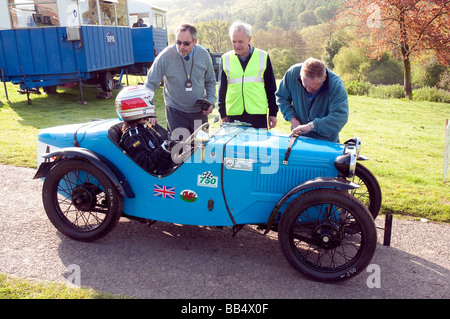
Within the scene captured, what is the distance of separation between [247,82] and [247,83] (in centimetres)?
1

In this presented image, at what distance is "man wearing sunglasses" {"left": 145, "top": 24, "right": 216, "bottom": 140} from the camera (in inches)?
181

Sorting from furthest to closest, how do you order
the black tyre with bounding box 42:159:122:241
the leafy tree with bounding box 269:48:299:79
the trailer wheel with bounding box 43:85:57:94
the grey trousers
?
1. the leafy tree with bounding box 269:48:299:79
2. the trailer wheel with bounding box 43:85:57:94
3. the grey trousers
4. the black tyre with bounding box 42:159:122:241

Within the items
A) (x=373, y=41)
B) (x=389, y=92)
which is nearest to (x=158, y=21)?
(x=373, y=41)

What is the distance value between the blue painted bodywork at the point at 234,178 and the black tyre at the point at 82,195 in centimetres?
27

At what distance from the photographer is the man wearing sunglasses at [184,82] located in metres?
4.59

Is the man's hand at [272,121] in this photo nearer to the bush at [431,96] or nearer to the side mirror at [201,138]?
the side mirror at [201,138]

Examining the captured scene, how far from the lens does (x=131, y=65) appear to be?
1555 cm

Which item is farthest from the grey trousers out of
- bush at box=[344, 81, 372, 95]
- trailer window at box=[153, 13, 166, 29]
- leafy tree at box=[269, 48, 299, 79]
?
leafy tree at box=[269, 48, 299, 79]

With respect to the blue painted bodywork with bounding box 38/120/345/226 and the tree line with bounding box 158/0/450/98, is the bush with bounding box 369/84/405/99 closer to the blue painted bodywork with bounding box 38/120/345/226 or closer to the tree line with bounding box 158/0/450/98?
the tree line with bounding box 158/0/450/98

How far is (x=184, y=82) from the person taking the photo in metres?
4.68

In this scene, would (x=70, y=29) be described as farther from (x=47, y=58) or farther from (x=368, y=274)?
(x=368, y=274)

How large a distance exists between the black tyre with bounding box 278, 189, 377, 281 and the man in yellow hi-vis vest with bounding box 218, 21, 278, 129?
173 cm

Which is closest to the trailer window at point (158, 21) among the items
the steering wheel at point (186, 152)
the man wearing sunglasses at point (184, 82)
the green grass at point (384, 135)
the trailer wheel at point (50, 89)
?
the green grass at point (384, 135)

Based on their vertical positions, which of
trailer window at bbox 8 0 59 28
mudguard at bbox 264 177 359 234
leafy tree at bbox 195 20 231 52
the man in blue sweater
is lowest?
mudguard at bbox 264 177 359 234
